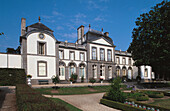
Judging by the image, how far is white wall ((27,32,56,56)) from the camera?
21.4 m

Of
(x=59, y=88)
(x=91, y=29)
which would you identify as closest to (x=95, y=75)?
(x=91, y=29)

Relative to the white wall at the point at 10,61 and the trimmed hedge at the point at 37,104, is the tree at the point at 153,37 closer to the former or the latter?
the trimmed hedge at the point at 37,104

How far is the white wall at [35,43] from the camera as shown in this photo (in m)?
21.4

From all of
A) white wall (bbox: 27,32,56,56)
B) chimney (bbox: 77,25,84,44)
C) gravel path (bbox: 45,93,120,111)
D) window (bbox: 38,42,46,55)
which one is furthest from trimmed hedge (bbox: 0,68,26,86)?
chimney (bbox: 77,25,84,44)

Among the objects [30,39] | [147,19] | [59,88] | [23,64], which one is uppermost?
[147,19]

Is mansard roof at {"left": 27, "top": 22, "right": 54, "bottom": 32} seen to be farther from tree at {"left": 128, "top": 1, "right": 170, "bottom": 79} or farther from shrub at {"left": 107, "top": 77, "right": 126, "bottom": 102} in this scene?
shrub at {"left": 107, "top": 77, "right": 126, "bottom": 102}

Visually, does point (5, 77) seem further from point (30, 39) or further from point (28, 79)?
point (30, 39)

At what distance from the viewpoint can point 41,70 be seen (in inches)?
868

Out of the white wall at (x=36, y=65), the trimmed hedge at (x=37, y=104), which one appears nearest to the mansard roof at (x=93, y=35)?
the white wall at (x=36, y=65)

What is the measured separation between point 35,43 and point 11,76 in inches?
241

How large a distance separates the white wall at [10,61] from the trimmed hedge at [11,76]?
55.1 inches

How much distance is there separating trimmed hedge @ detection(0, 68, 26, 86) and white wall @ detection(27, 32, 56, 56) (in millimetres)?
3540

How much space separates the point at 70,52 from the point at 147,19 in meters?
14.5

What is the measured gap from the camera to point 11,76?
18906 millimetres
